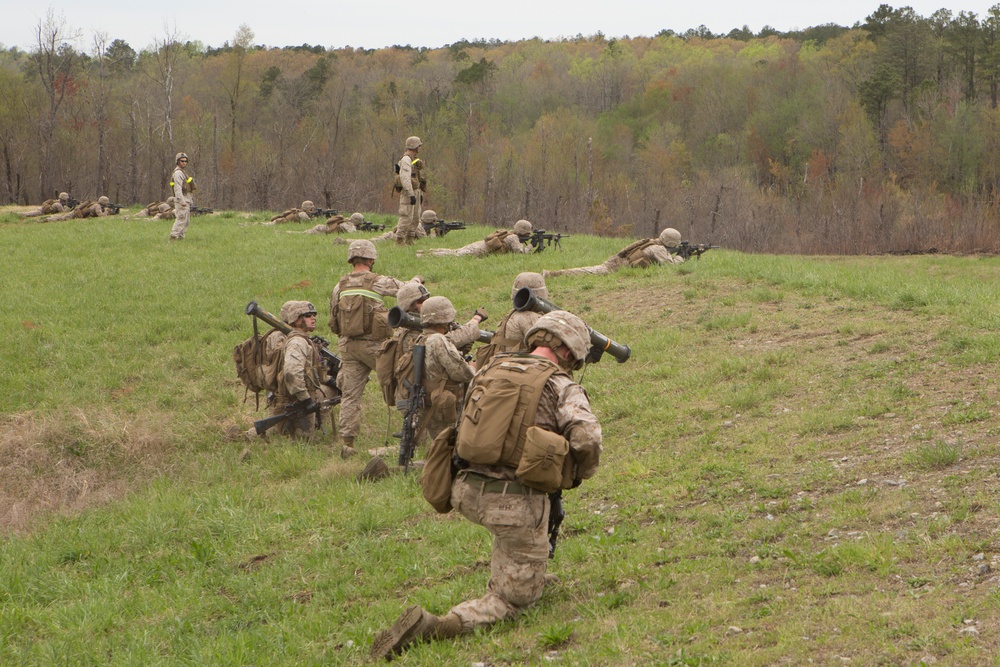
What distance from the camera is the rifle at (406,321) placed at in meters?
10.3

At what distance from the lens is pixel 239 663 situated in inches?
249

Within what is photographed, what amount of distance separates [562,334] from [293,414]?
6658mm

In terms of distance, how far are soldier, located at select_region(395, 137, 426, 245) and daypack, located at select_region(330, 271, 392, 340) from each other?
1037 cm

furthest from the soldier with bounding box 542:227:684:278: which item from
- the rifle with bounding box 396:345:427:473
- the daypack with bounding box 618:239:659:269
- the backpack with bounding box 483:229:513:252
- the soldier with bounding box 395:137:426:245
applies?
the rifle with bounding box 396:345:427:473

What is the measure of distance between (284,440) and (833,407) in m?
6.45

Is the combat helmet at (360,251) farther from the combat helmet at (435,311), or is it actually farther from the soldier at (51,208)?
the soldier at (51,208)

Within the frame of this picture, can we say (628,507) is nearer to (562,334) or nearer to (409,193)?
(562,334)

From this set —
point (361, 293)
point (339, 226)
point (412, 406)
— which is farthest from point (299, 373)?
point (339, 226)

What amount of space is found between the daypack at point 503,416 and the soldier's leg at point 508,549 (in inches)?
10.8

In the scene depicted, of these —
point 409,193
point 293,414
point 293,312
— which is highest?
point 409,193

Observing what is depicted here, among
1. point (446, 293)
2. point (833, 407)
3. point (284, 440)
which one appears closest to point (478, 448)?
point (833, 407)

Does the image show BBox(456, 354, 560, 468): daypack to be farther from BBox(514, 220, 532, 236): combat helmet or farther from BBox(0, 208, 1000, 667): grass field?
BBox(514, 220, 532, 236): combat helmet

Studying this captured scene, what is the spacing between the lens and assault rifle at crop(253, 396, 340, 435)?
39.7 ft

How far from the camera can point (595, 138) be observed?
84.1m
